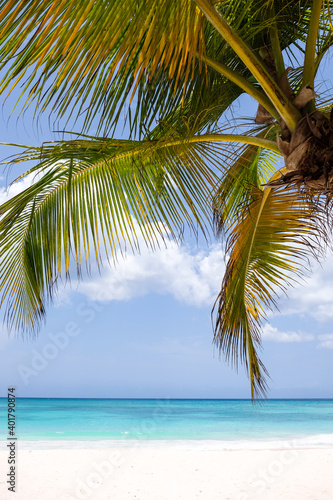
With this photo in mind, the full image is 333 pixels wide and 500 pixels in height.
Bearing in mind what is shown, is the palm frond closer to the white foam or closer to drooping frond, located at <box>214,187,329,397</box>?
drooping frond, located at <box>214,187,329,397</box>

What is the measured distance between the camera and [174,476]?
336 inches

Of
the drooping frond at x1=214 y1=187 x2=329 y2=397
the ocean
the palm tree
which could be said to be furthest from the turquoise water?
the palm tree

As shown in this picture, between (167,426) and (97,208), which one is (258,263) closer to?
(97,208)

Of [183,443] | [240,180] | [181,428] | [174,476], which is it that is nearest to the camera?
[240,180]

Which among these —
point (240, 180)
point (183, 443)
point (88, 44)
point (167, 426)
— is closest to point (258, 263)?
point (240, 180)

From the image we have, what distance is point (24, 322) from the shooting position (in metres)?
3.79

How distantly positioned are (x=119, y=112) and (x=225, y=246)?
1.81 metres

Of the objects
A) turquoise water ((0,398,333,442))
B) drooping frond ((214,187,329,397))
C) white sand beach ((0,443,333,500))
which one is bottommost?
turquoise water ((0,398,333,442))

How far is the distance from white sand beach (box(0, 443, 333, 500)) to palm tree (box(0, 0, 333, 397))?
381 cm

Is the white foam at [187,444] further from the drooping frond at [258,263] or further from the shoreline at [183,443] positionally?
the drooping frond at [258,263]

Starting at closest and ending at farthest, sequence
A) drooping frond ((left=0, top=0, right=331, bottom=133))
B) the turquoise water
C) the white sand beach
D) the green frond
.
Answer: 1. drooping frond ((left=0, top=0, right=331, bottom=133))
2. the green frond
3. the white sand beach
4. the turquoise water

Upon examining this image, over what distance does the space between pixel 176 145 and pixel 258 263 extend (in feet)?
5.48

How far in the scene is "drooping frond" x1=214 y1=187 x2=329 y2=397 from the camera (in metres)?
3.78

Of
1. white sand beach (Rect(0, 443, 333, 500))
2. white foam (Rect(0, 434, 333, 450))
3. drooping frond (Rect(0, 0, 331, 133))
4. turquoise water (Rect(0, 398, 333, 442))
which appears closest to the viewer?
drooping frond (Rect(0, 0, 331, 133))
